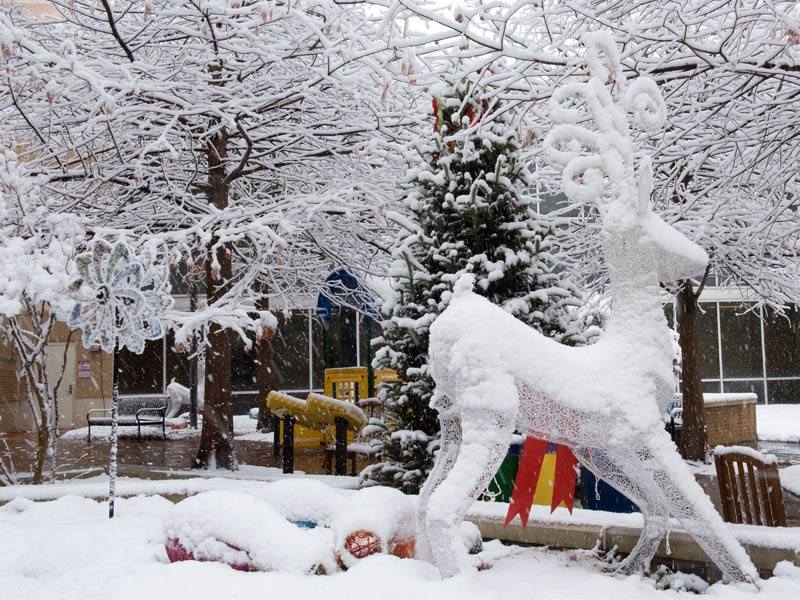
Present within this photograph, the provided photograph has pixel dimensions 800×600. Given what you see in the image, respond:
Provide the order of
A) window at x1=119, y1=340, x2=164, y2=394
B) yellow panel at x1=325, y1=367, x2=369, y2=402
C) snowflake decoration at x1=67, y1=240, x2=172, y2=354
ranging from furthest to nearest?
window at x1=119, y1=340, x2=164, y2=394, yellow panel at x1=325, y1=367, x2=369, y2=402, snowflake decoration at x1=67, y1=240, x2=172, y2=354

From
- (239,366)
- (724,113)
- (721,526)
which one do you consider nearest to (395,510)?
(721,526)

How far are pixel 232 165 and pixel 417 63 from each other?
608cm

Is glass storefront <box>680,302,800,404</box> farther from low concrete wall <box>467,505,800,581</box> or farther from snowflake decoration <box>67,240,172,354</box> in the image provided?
snowflake decoration <box>67,240,172,354</box>

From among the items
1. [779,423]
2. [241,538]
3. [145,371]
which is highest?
[145,371]

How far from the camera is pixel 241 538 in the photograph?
4.60m

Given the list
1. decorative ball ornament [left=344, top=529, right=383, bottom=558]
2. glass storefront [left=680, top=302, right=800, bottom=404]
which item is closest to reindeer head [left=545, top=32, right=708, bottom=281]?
decorative ball ornament [left=344, top=529, right=383, bottom=558]

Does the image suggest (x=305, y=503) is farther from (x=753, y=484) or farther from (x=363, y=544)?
(x=753, y=484)

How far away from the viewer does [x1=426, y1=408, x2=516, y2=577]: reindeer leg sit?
149 inches

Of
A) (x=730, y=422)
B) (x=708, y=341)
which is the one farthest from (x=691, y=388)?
(x=708, y=341)

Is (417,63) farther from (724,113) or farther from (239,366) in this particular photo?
(239,366)

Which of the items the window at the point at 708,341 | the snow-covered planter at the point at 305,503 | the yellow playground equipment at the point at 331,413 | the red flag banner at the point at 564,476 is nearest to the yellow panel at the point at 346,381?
the yellow playground equipment at the point at 331,413

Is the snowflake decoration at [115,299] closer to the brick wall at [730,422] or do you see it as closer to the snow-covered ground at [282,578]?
the snow-covered ground at [282,578]

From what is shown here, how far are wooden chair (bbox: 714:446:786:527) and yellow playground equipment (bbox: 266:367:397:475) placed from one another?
3.15m

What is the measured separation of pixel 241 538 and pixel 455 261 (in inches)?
123
